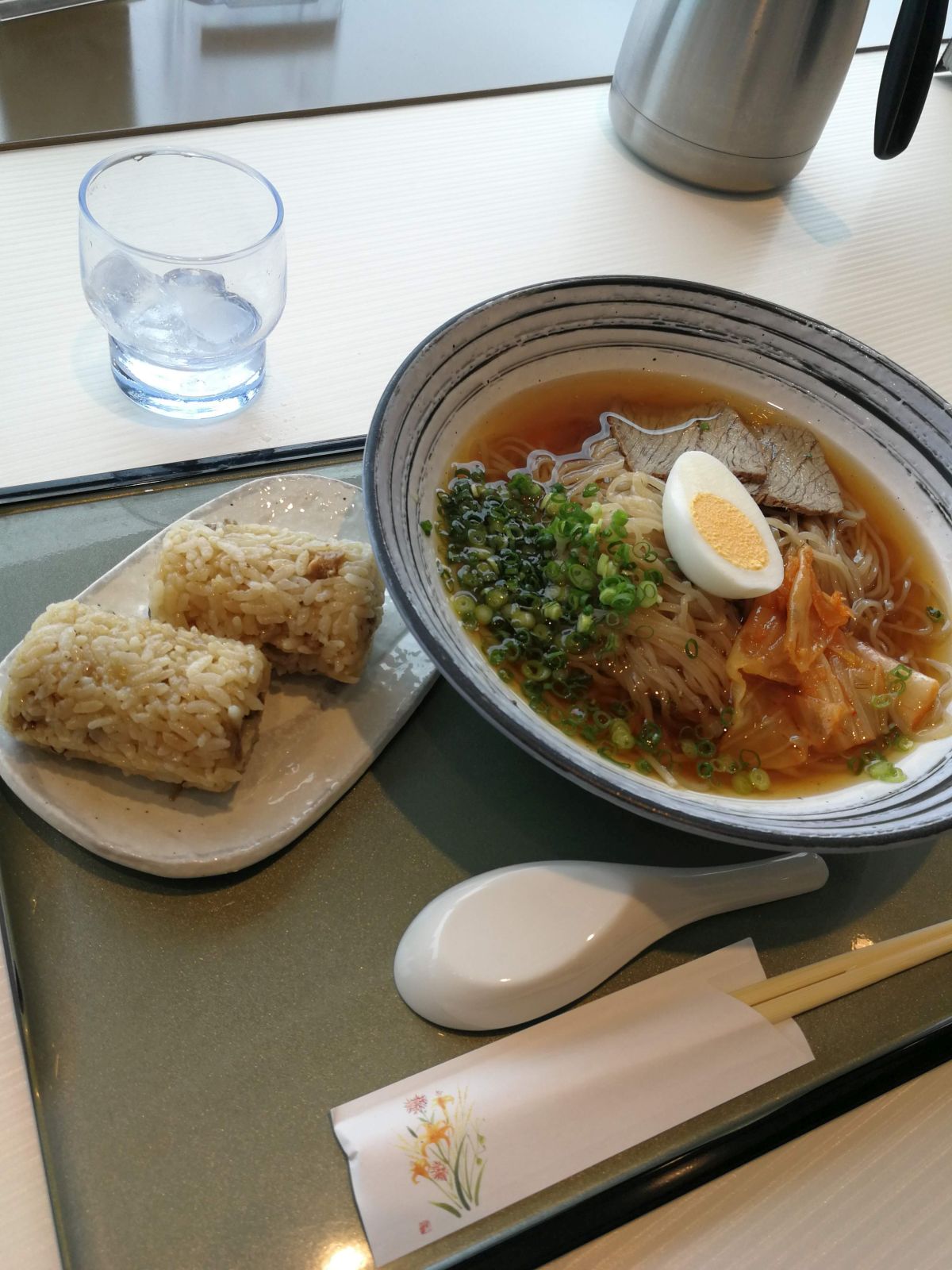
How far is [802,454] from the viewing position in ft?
5.70

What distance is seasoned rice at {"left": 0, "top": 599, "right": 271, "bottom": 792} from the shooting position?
1150 mm

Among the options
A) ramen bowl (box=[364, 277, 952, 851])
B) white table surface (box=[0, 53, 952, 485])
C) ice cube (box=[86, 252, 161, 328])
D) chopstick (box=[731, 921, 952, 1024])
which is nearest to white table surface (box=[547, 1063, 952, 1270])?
chopstick (box=[731, 921, 952, 1024])

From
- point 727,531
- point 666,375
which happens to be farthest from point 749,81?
point 727,531

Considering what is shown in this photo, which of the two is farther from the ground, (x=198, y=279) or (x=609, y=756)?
(x=198, y=279)

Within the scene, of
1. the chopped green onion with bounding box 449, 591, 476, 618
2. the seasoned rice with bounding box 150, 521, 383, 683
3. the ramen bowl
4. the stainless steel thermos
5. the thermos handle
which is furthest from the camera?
the stainless steel thermos

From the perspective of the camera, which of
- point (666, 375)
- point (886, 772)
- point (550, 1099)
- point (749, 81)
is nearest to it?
point (550, 1099)

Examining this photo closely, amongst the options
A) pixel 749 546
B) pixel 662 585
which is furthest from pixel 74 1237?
pixel 749 546

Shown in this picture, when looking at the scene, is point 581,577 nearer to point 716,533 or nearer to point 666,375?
point 716,533

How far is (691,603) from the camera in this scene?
1.53 metres

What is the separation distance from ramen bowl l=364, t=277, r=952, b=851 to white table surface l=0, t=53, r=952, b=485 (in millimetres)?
387

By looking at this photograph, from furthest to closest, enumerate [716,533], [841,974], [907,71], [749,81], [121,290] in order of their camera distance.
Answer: [749,81] → [907,71] → [121,290] → [716,533] → [841,974]

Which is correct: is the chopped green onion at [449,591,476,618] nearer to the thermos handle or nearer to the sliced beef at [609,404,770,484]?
the sliced beef at [609,404,770,484]

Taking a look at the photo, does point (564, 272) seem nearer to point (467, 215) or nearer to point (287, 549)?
point (467, 215)

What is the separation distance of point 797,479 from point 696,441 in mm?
194
